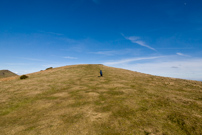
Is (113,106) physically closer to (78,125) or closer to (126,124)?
(126,124)

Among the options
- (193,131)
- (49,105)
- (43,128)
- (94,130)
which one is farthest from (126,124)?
(49,105)

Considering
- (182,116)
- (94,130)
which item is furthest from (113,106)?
(182,116)

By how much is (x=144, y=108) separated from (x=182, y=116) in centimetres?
271

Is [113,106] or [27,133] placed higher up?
[113,106]

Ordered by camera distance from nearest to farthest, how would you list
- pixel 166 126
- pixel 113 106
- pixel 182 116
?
pixel 166 126
pixel 182 116
pixel 113 106

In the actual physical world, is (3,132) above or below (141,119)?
below

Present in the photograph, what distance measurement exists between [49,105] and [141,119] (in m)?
9.12

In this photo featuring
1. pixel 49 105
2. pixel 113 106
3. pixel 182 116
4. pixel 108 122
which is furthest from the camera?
pixel 49 105

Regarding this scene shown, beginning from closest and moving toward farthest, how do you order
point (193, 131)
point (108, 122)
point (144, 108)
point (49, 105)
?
point (193, 131) < point (108, 122) < point (144, 108) < point (49, 105)

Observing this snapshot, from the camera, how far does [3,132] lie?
6648 millimetres

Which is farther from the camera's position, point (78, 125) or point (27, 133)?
point (78, 125)

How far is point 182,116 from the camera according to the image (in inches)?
301

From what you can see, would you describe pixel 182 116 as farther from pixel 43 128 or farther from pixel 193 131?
pixel 43 128

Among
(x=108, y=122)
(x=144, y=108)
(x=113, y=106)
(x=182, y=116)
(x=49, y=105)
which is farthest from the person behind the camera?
(x=49, y=105)
